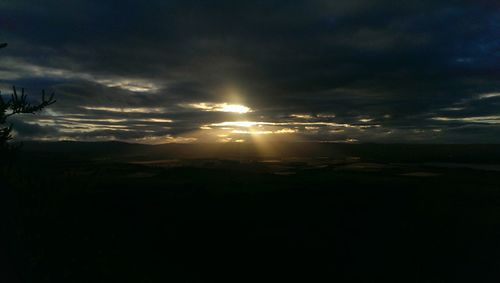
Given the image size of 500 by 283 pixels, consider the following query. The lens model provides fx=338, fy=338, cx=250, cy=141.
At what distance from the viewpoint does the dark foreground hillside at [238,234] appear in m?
12.5

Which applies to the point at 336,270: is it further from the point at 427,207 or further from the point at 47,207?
the point at 427,207

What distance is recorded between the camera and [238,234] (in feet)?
129

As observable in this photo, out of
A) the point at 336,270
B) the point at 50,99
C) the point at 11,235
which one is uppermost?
the point at 50,99

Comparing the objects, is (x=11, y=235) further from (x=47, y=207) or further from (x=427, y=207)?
(x=427, y=207)

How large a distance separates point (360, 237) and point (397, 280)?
10.6 meters

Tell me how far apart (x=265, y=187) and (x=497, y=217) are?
4158 centimetres

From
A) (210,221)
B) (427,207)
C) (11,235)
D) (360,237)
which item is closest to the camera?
(11,235)

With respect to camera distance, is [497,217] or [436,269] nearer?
[436,269]

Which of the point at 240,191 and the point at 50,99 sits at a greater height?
the point at 50,99

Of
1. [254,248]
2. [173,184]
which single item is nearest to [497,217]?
[254,248]

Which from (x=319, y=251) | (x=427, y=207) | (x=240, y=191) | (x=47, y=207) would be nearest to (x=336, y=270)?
(x=319, y=251)

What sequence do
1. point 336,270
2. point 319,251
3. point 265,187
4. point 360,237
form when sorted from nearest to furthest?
1. point 336,270
2. point 319,251
3. point 360,237
4. point 265,187

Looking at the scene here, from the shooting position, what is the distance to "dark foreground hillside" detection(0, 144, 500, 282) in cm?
1248

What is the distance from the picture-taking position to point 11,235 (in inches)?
471
